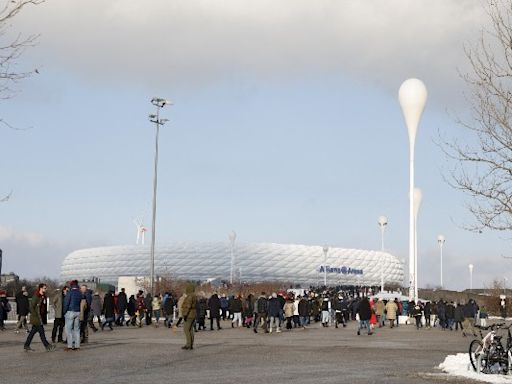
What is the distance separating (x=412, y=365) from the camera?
1692 centimetres

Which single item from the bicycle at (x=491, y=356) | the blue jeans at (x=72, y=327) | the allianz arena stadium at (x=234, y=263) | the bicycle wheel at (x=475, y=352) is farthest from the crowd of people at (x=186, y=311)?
the allianz arena stadium at (x=234, y=263)

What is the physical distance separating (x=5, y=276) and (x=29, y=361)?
257 ft

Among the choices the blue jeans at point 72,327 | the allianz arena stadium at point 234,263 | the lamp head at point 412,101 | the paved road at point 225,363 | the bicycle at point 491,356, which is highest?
the lamp head at point 412,101

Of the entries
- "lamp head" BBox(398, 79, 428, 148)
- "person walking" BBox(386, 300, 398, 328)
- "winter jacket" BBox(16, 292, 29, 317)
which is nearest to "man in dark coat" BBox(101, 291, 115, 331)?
"winter jacket" BBox(16, 292, 29, 317)

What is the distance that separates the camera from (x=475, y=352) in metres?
15.1

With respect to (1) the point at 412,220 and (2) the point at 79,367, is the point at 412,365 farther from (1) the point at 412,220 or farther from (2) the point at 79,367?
(1) the point at 412,220

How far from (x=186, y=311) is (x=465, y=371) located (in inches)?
284

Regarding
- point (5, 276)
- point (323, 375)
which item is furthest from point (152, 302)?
point (5, 276)

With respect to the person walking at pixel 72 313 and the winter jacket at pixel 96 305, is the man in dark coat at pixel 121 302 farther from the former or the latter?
the person walking at pixel 72 313

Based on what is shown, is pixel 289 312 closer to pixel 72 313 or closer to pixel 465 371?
pixel 72 313

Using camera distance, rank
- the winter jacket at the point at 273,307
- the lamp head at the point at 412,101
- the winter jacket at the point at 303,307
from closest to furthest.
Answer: the winter jacket at the point at 273,307 < the winter jacket at the point at 303,307 < the lamp head at the point at 412,101

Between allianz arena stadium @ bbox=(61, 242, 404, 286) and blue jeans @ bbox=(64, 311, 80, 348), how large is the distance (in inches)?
4684

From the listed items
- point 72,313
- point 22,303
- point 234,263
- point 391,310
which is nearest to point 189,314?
point 72,313

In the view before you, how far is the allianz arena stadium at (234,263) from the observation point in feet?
482
